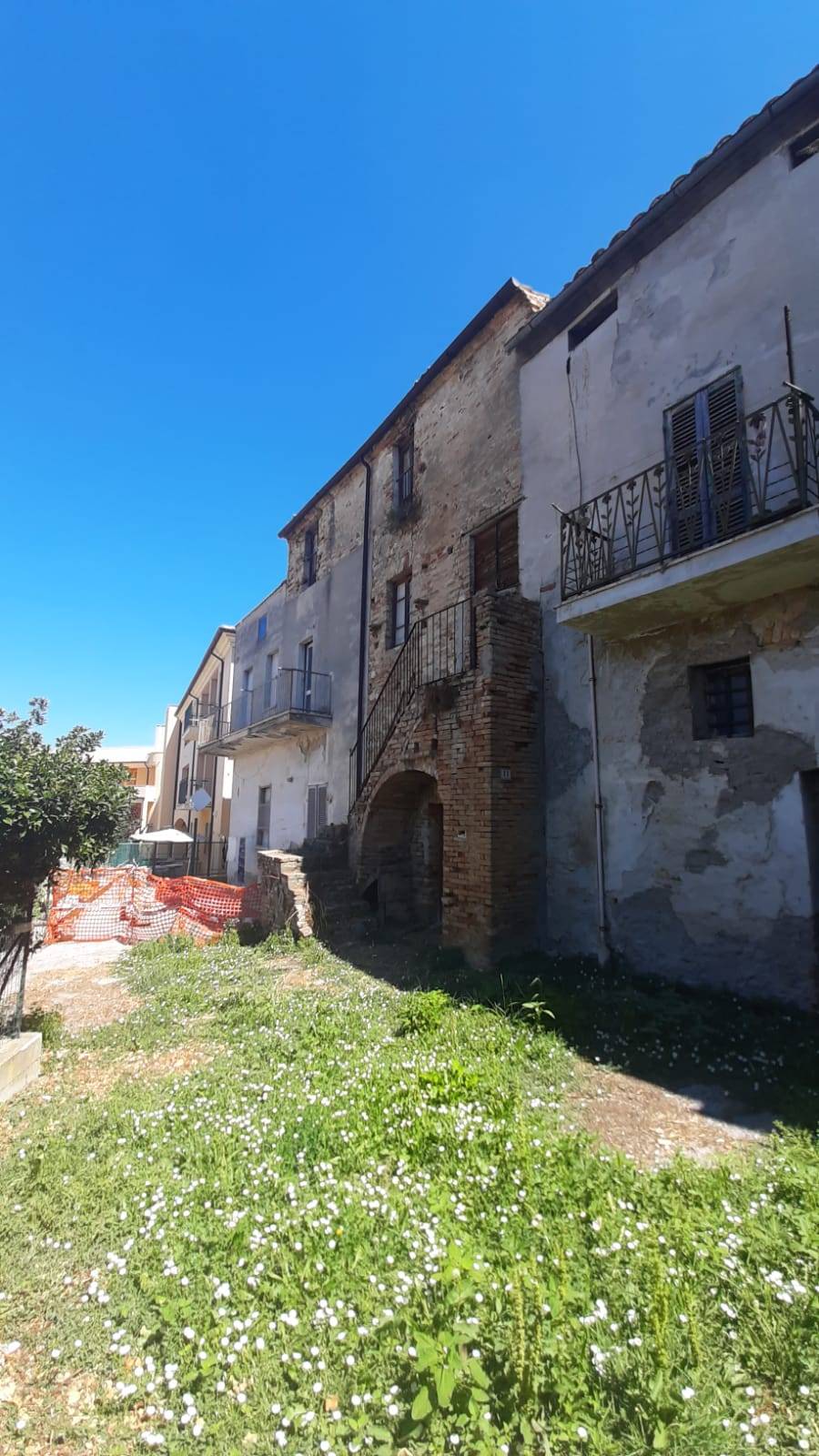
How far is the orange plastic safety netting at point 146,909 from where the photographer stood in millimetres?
11852

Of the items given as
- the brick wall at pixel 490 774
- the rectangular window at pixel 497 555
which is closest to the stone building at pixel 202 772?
the rectangular window at pixel 497 555

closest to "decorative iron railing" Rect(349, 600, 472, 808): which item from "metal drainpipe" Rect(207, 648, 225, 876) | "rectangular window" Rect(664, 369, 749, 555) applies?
"rectangular window" Rect(664, 369, 749, 555)

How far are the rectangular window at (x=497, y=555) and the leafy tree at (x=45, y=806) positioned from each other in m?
6.60

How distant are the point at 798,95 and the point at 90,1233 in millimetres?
11007

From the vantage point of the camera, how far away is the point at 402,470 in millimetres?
13320

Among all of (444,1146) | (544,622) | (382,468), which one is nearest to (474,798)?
(544,622)

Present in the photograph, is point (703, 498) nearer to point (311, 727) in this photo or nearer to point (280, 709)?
point (311, 727)

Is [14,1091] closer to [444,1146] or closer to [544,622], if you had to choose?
[444,1146]

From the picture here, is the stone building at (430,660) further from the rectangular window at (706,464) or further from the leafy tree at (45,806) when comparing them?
the leafy tree at (45,806)

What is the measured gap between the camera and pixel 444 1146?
3766mm

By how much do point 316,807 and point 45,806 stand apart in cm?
970

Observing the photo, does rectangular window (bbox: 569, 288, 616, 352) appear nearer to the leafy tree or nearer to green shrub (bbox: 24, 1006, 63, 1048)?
the leafy tree

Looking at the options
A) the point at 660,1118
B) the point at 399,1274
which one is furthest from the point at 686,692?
the point at 399,1274

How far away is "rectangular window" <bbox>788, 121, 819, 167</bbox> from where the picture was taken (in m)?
6.16
